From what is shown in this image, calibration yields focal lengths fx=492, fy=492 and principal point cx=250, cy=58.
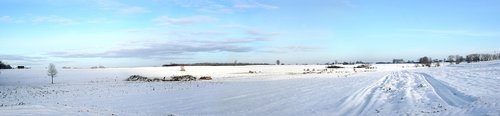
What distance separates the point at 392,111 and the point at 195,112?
355 inches

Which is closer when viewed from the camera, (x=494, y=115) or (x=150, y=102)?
(x=494, y=115)

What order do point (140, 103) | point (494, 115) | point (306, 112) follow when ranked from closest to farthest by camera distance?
point (494, 115) → point (306, 112) → point (140, 103)

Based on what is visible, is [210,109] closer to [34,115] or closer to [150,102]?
[150,102]

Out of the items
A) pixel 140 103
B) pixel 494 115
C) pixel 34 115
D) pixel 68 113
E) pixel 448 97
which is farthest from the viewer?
pixel 140 103

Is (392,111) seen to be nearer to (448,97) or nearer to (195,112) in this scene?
(448,97)

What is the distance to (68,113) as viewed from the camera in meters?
19.0

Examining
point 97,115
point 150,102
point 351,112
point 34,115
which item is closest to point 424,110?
point 351,112

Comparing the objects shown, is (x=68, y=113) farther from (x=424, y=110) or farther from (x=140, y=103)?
(x=424, y=110)

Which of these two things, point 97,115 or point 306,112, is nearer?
point 97,115

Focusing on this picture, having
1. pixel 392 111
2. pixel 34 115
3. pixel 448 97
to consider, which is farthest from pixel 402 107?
pixel 34 115

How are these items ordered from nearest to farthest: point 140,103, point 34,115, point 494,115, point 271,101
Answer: point 494,115 < point 34,115 < point 271,101 < point 140,103

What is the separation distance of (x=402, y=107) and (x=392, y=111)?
1146 millimetres

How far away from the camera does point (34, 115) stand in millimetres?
17719

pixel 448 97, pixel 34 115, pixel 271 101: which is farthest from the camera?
pixel 271 101
